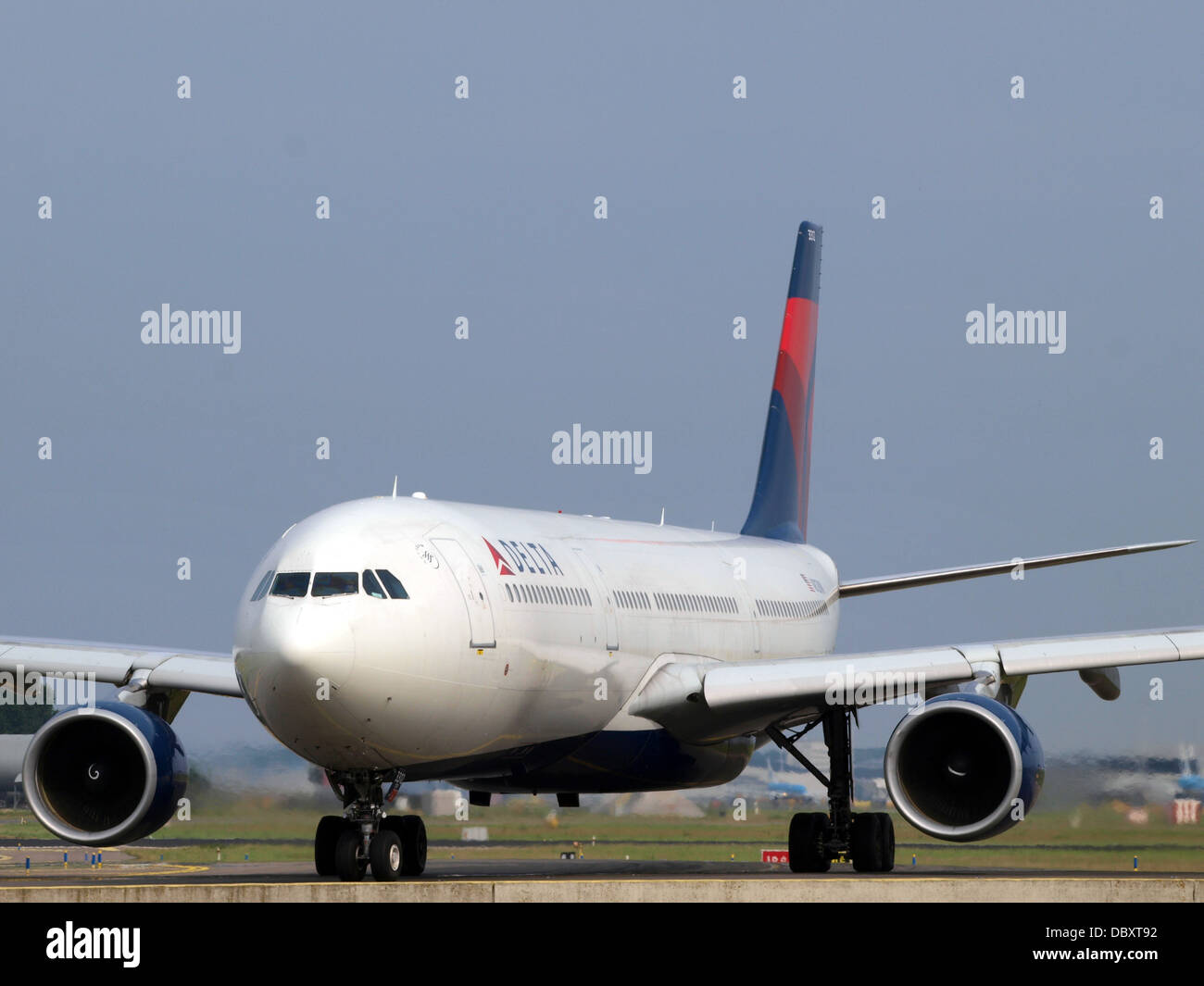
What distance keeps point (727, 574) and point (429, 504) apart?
753 centimetres

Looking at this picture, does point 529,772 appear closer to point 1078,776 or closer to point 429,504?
point 429,504

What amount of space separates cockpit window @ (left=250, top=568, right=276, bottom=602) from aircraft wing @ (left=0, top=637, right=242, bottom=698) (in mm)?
3794

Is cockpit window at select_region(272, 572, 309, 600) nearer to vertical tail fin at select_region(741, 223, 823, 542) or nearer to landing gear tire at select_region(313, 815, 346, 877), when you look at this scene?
landing gear tire at select_region(313, 815, 346, 877)

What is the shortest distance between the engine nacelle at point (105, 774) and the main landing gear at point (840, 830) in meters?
6.79

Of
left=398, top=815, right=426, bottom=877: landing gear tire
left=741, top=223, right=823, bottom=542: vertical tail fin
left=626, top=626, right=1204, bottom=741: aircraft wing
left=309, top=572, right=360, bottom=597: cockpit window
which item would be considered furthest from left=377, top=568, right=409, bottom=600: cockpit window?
left=741, top=223, right=823, bottom=542: vertical tail fin

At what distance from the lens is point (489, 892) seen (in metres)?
14.0

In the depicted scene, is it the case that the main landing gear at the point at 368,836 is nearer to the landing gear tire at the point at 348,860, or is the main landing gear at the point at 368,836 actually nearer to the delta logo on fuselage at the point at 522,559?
the landing gear tire at the point at 348,860

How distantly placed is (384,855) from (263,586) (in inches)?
93.3

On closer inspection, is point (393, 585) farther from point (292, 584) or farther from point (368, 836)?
point (368, 836)

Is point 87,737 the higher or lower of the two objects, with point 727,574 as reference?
lower

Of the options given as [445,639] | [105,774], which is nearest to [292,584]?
[445,639]

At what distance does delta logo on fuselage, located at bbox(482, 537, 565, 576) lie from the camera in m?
18.4
